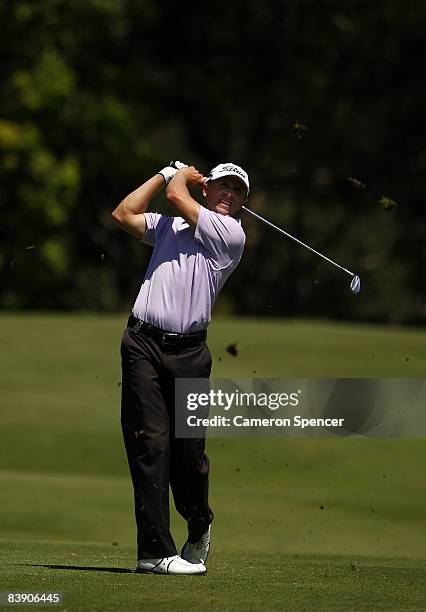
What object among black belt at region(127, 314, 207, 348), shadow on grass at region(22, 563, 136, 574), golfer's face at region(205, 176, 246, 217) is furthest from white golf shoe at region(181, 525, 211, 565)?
golfer's face at region(205, 176, 246, 217)

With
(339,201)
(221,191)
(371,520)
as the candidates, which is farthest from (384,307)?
(221,191)

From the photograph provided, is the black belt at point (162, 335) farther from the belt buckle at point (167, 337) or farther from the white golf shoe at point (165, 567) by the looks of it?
the white golf shoe at point (165, 567)

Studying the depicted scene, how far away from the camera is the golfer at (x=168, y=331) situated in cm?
695

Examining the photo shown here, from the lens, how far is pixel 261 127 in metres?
38.2

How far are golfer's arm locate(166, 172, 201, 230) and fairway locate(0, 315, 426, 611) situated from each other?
163 centimetres

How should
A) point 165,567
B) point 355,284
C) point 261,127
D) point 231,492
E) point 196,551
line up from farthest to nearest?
point 261,127 < point 231,492 < point 355,284 < point 196,551 < point 165,567

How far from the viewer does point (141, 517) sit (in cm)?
702

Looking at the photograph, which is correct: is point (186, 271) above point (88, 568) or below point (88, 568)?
above

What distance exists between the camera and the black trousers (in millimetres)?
6965

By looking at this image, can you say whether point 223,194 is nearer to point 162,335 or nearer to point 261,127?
point 162,335

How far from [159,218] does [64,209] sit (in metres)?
26.8

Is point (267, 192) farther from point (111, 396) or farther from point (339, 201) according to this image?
point (111, 396)

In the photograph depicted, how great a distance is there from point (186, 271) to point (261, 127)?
31563 millimetres

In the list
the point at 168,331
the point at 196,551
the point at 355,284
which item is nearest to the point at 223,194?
the point at 168,331
